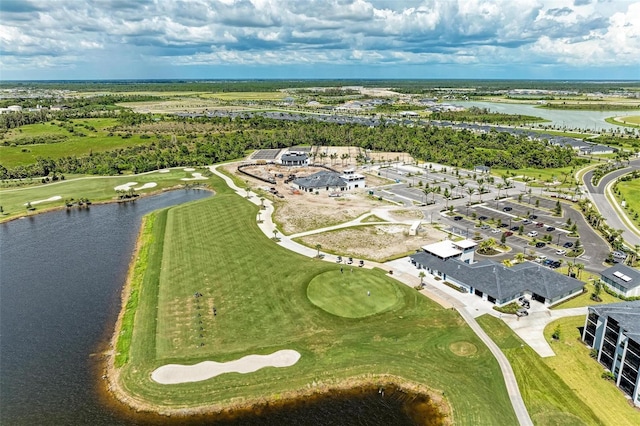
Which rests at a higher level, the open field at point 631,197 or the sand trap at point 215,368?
the open field at point 631,197

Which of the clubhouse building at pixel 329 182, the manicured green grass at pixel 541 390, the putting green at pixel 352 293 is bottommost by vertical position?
the manicured green grass at pixel 541 390

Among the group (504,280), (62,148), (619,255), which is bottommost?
(619,255)

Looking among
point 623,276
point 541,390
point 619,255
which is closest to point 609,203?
point 619,255

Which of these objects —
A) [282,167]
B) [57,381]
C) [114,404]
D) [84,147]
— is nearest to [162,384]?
[114,404]

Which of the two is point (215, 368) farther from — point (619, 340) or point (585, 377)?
point (619, 340)

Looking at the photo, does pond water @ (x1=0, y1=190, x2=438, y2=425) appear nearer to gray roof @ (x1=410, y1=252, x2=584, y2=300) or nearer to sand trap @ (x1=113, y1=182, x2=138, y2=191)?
gray roof @ (x1=410, y1=252, x2=584, y2=300)

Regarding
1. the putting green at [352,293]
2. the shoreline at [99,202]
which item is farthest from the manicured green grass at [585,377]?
the shoreline at [99,202]

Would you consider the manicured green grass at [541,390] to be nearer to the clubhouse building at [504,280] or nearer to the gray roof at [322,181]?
the clubhouse building at [504,280]
